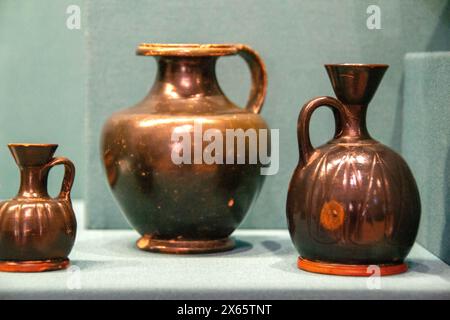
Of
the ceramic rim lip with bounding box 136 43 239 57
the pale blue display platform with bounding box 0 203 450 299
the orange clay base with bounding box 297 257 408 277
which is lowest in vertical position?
the pale blue display platform with bounding box 0 203 450 299

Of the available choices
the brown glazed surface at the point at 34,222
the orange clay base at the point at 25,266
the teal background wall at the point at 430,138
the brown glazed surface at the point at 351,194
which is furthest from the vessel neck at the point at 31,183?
the teal background wall at the point at 430,138

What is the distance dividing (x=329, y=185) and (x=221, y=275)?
0.23 m

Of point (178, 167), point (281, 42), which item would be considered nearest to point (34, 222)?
point (178, 167)

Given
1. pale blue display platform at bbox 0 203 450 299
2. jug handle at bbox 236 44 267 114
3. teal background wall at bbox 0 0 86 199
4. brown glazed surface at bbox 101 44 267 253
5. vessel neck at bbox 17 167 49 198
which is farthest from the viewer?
teal background wall at bbox 0 0 86 199

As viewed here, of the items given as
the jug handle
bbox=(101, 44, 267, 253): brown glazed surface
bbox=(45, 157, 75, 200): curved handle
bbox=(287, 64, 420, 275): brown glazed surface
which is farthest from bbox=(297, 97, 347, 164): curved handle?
bbox=(45, 157, 75, 200): curved handle

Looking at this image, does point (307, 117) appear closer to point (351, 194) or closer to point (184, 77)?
point (351, 194)

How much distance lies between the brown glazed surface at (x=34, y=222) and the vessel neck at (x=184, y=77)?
0.30 m

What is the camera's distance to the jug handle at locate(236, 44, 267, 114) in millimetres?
2027

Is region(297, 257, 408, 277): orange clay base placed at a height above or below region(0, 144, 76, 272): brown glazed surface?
below

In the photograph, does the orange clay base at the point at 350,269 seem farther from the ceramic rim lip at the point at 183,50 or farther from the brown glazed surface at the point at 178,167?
the ceramic rim lip at the point at 183,50

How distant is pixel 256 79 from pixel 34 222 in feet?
1.92

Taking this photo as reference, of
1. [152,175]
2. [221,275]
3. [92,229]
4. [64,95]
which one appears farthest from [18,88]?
[221,275]

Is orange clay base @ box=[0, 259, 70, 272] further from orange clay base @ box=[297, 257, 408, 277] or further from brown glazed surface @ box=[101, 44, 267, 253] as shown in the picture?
orange clay base @ box=[297, 257, 408, 277]

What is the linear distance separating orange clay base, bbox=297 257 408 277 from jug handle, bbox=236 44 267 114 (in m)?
0.41
